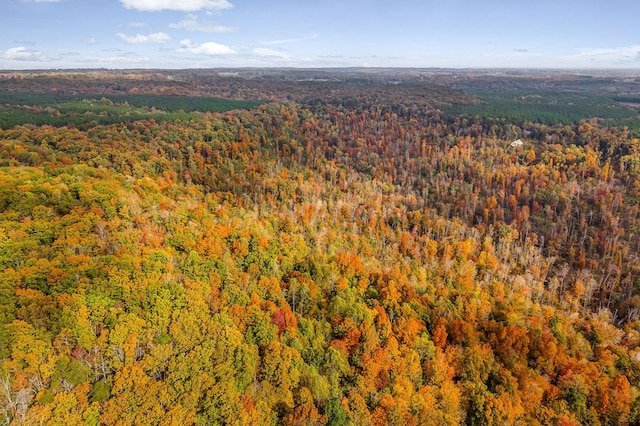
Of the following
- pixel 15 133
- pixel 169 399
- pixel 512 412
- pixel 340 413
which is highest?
pixel 15 133

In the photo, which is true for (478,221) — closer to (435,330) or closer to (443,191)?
(443,191)

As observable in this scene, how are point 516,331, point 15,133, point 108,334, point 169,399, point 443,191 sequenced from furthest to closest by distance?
point 443,191 → point 15,133 → point 516,331 → point 108,334 → point 169,399

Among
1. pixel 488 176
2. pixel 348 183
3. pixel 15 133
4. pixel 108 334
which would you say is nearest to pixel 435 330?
pixel 108 334

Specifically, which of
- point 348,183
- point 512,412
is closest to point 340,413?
point 512,412

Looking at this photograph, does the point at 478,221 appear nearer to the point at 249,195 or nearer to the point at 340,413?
the point at 249,195

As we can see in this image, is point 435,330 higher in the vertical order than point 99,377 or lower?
lower

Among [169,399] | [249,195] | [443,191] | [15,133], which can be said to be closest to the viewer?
[169,399]

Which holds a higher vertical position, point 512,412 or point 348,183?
point 348,183

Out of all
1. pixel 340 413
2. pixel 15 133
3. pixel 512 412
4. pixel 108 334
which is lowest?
pixel 512 412

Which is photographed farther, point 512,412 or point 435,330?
point 435,330
